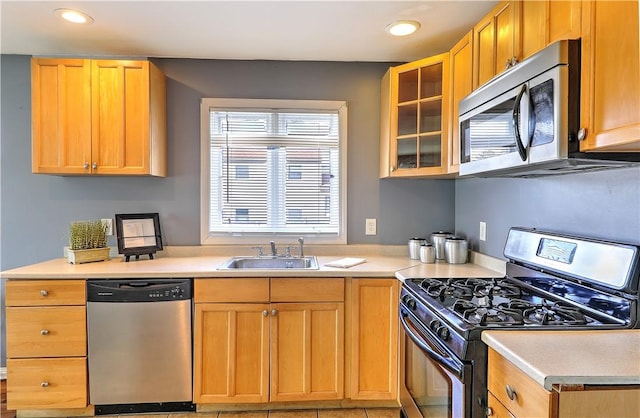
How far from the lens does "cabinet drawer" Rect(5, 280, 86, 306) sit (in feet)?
6.91

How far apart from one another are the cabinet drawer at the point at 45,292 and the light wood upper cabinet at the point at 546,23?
251cm

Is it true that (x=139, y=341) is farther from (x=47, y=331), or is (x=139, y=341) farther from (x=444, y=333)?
(x=444, y=333)

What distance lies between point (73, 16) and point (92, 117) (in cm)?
59

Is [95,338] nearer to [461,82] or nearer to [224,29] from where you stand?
[224,29]

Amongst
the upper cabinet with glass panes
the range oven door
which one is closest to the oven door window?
the range oven door

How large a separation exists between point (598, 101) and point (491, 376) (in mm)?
920

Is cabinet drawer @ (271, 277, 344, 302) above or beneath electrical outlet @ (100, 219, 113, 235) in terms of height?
beneath

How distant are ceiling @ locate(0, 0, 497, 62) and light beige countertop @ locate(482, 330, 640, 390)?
1.64 m

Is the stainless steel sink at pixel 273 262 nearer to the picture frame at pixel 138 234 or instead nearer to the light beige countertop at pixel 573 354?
the picture frame at pixel 138 234

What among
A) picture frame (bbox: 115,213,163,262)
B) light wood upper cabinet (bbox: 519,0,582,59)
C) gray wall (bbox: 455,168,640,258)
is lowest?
picture frame (bbox: 115,213,163,262)

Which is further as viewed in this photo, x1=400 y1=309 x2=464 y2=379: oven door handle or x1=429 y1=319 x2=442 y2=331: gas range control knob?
x1=429 y1=319 x2=442 y2=331: gas range control knob

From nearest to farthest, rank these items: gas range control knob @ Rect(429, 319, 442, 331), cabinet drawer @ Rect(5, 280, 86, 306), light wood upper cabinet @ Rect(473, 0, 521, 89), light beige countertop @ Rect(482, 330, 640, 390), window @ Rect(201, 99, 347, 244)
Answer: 1. light beige countertop @ Rect(482, 330, 640, 390)
2. gas range control knob @ Rect(429, 319, 442, 331)
3. light wood upper cabinet @ Rect(473, 0, 521, 89)
4. cabinet drawer @ Rect(5, 280, 86, 306)
5. window @ Rect(201, 99, 347, 244)

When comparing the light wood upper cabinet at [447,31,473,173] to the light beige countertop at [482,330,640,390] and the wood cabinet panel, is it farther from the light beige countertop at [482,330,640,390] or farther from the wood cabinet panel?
the wood cabinet panel

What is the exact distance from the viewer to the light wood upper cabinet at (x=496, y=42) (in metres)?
1.58
